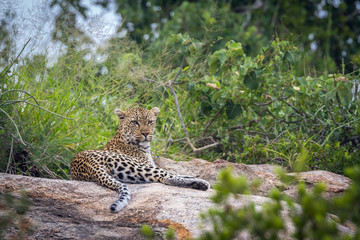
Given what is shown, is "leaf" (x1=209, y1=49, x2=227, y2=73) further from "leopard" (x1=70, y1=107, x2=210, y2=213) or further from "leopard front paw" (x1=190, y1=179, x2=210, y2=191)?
"leopard front paw" (x1=190, y1=179, x2=210, y2=191)

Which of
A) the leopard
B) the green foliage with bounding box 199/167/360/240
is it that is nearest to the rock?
the leopard

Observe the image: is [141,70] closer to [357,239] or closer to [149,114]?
[149,114]

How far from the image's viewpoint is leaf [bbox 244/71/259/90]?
24.0 ft

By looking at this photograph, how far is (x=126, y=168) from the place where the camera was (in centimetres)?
509

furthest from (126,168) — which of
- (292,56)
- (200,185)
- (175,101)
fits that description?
(292,56)

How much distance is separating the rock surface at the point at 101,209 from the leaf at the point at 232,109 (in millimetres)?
3121

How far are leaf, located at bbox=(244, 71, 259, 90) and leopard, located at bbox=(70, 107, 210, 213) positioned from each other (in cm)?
220

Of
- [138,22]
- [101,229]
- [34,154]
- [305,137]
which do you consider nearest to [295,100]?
[305,137]

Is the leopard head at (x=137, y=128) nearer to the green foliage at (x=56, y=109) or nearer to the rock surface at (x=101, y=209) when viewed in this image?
the green foliage at (x=56, y=109)

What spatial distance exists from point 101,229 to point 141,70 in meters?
4.54

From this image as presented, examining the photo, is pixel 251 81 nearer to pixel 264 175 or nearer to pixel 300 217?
pixel 264 175

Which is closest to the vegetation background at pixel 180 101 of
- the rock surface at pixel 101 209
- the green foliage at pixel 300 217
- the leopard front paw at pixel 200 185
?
the rock surface at pixel 101 209

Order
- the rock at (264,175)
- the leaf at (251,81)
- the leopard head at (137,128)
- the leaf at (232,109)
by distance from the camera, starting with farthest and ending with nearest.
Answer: the leaf at (232,109)
the leaf at (251,81)
the leopard head at (137,128)
the rock at (264,175)

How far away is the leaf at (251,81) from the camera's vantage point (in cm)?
732
